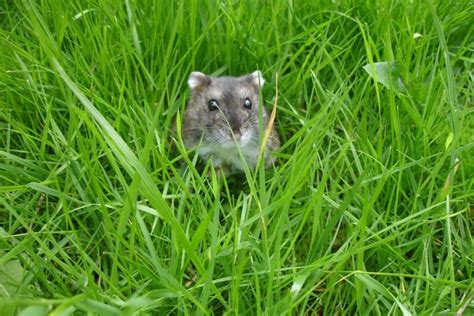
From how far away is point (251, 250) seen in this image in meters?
3.09

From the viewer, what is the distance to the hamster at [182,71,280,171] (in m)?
4.14

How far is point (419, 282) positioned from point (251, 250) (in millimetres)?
923

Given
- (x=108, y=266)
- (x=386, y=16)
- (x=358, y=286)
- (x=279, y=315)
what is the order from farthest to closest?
(x=386, y=16) → (x=108, y=266) → (x=358, y=286) → (x=279, y=315)

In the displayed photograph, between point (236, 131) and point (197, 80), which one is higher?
point (197, 80)

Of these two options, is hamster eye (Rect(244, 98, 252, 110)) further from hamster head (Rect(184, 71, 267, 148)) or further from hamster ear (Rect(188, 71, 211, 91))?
hamster ear (Rect(188, 71, 211, 91))

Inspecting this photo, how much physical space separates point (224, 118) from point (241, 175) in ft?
1.65

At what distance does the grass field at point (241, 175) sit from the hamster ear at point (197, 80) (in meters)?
0.11

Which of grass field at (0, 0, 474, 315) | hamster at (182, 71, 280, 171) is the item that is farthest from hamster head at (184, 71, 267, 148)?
grass field at (0, 0, 474, 315)

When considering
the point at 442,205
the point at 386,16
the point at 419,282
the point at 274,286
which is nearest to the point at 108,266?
the point at 274,286

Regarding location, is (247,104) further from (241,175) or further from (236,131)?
(241,175)

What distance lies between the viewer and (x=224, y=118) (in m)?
4.09

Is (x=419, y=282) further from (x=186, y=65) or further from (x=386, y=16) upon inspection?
(x=186, y=65)

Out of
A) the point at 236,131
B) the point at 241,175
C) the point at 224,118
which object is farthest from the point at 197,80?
the point at 241,175

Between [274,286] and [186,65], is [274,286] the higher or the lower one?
the lower one
